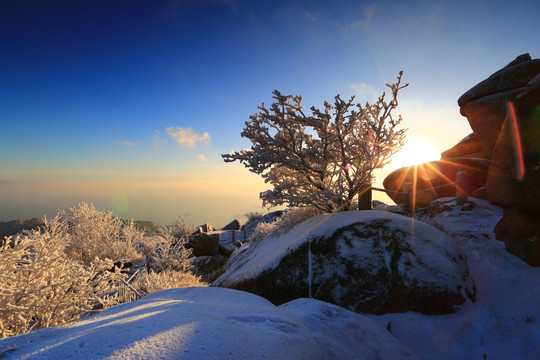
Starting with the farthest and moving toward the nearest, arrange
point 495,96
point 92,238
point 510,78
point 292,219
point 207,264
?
point 207,264 → point 92,238 → point 495,96 → point 510,78 → point 292,219

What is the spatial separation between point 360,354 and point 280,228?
432 centimetres

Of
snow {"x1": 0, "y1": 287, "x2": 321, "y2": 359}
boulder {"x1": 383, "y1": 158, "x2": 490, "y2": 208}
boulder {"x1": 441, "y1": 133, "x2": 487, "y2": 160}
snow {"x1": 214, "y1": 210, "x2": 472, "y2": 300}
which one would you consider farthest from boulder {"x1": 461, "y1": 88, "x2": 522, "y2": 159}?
snow {"x1": 0, "y1": 287, "x2": 321, "y2": 359}

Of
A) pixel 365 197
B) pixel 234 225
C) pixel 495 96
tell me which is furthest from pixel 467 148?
pixel 234 225

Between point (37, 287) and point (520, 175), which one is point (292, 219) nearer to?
point (520, 175)

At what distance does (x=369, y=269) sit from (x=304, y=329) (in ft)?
7.60

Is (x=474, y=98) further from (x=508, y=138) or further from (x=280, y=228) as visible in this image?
(x=280, y=228)

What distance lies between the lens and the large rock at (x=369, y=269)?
3871 millimetres

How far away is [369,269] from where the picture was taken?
4.17 metres

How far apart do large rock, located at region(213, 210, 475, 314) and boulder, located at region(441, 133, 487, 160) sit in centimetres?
1160

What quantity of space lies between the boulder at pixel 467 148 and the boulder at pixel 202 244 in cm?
1400

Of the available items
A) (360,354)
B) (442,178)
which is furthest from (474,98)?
(360,354)

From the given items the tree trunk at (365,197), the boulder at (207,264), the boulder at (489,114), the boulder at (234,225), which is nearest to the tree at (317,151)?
the tree trunk at (365,197)

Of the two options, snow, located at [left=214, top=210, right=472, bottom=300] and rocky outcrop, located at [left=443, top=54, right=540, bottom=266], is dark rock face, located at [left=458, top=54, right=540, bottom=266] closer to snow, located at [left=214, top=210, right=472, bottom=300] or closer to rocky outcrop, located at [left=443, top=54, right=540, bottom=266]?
rocky outcrop, located at [left=443, top=54, right=540, bottom=266]

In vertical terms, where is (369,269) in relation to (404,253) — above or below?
below
